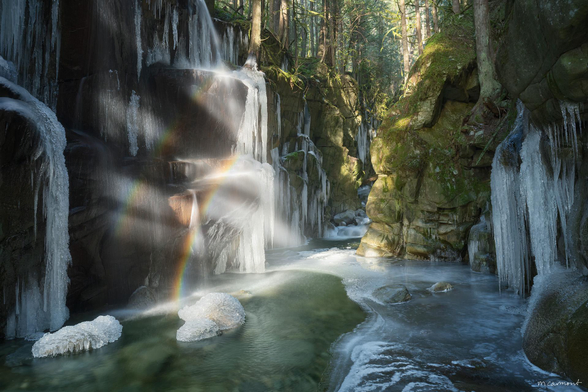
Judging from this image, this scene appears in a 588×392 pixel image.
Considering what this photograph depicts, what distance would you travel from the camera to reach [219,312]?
639 centimetres

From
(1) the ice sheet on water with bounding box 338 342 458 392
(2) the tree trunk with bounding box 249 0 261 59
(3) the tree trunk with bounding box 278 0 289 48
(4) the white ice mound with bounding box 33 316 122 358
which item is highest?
(3) the tree trunk with bounding box 278 0 289 48

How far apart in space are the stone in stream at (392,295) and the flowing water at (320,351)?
0.62ft

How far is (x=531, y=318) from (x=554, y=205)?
5.79 ft

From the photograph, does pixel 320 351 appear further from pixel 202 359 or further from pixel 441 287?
pixel 441 287

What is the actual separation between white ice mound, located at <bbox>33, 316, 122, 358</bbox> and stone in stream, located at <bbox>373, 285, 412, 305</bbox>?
518 centimetres

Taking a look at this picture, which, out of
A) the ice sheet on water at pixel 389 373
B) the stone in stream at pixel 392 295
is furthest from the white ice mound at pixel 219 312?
the stone in stream at pixel 392 295

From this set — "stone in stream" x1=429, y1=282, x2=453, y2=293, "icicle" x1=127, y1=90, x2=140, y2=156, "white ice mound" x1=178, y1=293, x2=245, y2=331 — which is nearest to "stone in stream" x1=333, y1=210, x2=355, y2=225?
"stone in stream" x1=429, y1=282, x2=453, y2=293

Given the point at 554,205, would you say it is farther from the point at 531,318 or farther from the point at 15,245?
the point at 15,245

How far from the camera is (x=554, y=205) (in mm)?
5422

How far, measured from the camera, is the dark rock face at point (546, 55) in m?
3.60

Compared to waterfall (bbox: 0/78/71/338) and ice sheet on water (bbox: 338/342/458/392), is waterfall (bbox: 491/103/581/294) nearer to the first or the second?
ice sheet on water (bbox: 338/342/458/392)

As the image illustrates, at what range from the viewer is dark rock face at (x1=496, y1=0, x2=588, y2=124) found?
3.60 m

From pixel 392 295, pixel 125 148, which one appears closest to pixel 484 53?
pixel 392 295

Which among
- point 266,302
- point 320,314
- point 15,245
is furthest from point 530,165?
point 15,245
